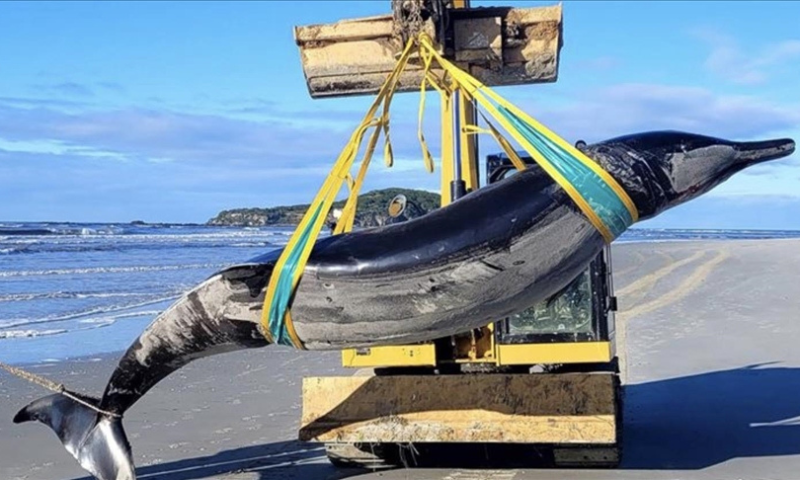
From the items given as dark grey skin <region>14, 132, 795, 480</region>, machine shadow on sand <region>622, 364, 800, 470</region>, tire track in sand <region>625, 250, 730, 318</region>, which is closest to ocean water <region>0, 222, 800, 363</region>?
tire track in sand <region>625, 250, 730, 318</region>

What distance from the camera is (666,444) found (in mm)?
8648

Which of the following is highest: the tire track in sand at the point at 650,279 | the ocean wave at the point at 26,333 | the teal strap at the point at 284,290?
the teal strap at the point at 284,290

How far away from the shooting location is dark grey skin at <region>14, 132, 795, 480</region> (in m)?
4.92

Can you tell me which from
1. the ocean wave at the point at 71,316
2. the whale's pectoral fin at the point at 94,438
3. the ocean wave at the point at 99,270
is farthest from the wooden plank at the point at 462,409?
the ocean wave at the point at 99,270

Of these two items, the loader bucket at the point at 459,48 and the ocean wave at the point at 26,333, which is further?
the ocean wave at the point at 26,333

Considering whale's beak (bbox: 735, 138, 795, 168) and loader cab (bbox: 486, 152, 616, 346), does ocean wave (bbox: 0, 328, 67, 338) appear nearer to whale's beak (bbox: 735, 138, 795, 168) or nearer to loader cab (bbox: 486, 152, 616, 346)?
loader cab (bbox: 486, 152, 616, 346)

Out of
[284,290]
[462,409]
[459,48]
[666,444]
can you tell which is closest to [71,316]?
[666,444]

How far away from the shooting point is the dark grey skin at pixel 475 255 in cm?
492

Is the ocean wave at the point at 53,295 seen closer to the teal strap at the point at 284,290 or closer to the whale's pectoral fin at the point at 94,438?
the whale's pectoral fin at the point at 94,438

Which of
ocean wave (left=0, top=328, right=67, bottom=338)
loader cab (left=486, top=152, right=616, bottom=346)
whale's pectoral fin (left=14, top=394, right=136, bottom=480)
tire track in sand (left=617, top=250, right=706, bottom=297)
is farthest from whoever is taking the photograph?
tire track in sand (left=617, top=250, right=706, bottom=297)

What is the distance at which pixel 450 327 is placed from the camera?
504 centimetres

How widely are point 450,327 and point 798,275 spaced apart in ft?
68.8

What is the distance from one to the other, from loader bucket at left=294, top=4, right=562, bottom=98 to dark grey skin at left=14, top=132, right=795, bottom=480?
1.41 metres

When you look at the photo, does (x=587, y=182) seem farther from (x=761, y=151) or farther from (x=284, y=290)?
(x=284, y=290)
